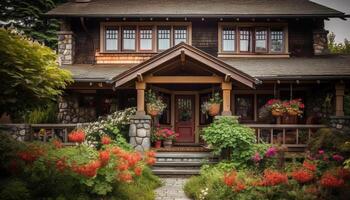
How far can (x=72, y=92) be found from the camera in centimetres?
1502

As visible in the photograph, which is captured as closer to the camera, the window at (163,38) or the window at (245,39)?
Result: the window at (163,38)

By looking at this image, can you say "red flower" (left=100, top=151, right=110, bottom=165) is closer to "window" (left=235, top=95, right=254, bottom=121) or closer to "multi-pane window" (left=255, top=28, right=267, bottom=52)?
"window" (left=235, top=95, right=254, bottom=121)

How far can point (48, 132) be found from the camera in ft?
42.5

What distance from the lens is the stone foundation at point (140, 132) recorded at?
11.6 m

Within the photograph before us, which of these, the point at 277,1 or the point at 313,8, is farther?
the point at 277,1

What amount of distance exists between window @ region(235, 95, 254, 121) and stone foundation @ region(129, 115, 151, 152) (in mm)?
5075

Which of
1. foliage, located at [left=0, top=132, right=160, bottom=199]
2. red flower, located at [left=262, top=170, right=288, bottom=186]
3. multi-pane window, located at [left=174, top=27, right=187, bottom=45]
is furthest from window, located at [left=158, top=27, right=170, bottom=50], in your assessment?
red flower, located at [left=262, top=170, right=288, bottom=186]

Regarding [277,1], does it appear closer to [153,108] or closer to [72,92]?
[153,108]

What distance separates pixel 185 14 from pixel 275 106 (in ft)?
18.7

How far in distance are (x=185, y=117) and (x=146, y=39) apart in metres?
4.06

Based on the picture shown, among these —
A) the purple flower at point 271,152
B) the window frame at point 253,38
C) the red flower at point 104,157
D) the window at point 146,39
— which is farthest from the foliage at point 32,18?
the purple flower at point 271,152

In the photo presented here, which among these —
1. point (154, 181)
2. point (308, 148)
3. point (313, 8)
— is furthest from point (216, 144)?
point (313, 8)

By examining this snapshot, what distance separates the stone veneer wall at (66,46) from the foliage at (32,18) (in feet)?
16.5

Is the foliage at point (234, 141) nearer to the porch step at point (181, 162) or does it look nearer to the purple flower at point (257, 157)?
the purple flower at point (257, 157)
